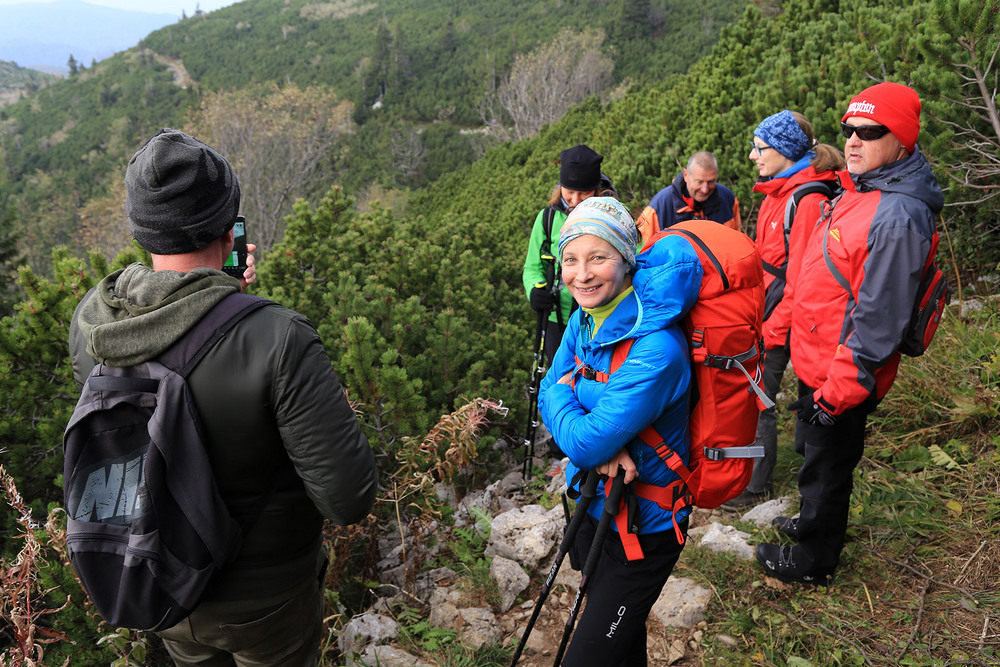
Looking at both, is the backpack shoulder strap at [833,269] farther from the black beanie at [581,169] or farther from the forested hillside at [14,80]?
the forested hillside at [14,80]

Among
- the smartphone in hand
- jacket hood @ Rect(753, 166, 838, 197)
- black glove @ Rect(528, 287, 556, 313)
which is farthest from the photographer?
black glove @ Rect(528, 287, 556, 313)

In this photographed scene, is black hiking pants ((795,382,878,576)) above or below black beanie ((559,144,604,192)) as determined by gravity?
below

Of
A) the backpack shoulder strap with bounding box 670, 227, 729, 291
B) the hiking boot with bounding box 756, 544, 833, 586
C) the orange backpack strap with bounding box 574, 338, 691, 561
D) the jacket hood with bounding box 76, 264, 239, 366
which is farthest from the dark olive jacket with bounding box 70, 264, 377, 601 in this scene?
the hiking boot with bounding box 756, 544, 833, 586

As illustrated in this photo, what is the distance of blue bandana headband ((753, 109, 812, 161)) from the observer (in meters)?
3.19

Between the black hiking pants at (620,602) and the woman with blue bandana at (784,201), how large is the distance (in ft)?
4.89

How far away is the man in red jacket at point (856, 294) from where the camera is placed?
220cm

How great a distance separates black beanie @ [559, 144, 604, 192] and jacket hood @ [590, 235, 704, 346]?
6.58 feet

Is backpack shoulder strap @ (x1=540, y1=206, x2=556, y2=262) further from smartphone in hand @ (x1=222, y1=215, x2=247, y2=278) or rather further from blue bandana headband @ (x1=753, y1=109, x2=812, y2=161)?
smartphone in hand @ (x1=222, y1=215, x2=247, y2=278)

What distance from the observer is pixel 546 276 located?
4055 millimetres

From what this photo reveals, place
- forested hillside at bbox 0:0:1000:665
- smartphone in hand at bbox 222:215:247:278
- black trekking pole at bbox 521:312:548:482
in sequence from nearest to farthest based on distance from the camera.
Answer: smartphone in hand at bbox 222:215:247:278 < forested hillside at bbox 0:0:1000:665 < black trekking pole at bbox 521:312:548:482

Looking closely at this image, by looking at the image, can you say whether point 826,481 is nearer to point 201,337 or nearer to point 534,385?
point 534,385

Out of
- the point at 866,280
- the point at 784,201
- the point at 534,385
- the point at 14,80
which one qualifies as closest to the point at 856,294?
the point at 866,280

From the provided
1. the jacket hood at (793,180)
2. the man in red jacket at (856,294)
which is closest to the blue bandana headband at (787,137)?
the jacket hood at (793,180)

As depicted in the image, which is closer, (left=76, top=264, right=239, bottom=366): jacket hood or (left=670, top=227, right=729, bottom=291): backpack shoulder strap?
(left=76, top=264, right=239, bottom=366): jacket hood
